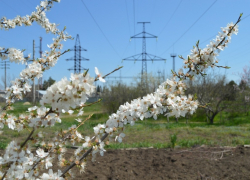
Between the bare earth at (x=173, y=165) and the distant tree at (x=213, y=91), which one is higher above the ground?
the distant tree at (x=213, y=91)

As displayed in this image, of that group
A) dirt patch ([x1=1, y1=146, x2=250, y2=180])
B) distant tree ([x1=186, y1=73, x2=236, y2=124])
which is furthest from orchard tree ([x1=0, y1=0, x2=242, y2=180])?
distant tree ([x1=186, y1=73, x2=236, y2=124])

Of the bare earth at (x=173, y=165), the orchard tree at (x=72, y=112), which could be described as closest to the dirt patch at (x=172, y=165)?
the bare earth at (x=173, y=165)

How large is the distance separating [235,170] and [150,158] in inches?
61.8

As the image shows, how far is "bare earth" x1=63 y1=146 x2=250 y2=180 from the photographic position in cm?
384

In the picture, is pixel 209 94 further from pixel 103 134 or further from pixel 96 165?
pixel 103 134

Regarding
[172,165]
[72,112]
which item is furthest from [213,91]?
[72,112]

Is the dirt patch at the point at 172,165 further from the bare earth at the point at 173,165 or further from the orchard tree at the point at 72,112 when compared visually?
the orchard tree at the point at 72,112

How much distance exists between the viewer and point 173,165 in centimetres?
428

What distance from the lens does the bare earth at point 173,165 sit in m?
3.84

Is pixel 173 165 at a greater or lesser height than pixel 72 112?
lesser

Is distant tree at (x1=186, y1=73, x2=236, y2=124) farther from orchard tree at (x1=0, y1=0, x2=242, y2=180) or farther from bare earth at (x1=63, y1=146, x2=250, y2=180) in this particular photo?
orchard tree at (x1=0, y1=0, x2=242, y2=180)

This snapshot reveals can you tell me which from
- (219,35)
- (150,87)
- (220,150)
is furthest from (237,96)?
(219,35)

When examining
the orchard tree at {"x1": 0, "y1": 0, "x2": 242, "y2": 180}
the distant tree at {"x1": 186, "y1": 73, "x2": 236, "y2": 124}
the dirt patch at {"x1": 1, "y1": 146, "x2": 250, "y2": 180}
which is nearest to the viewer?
the orchard tree at {"x1": 0, "y1": 0, "x2": 242, "y2": 180}

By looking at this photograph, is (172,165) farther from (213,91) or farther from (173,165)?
(213,91)
